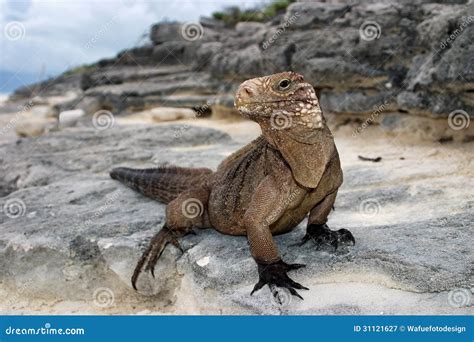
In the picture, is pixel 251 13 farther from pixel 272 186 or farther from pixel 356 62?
pixel 272 186

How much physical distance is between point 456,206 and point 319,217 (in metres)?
1.41

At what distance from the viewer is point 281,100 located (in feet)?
10.8

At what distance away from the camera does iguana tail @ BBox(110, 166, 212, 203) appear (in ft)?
17.5

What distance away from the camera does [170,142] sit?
9.38 meters

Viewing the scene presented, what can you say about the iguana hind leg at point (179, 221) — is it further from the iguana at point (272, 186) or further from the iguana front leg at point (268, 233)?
the iguana front leg at point (268, 233)

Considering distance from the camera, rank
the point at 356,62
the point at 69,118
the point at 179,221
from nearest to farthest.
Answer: the point at 179,221 → the point at 356,62 → the point at 69,118

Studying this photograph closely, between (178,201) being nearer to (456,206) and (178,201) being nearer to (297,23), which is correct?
(456,206)

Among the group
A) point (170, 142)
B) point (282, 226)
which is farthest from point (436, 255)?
point (170, 142)

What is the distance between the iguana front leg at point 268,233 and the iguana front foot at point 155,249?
3.68 feet

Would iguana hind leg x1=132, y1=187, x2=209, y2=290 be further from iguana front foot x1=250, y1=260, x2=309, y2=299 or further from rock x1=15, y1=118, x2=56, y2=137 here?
rock x1=15, y1=118, x2=56, y2=137

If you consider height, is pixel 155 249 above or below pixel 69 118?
below

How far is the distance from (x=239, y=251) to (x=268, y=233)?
0.65m

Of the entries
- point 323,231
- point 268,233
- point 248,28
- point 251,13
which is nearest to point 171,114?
point 248,28

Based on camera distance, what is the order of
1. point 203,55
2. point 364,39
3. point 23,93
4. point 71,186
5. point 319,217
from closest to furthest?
1. point 319,217
2. point 71,186
3. point 364,39
4. point 203,55
5. point 23,93
